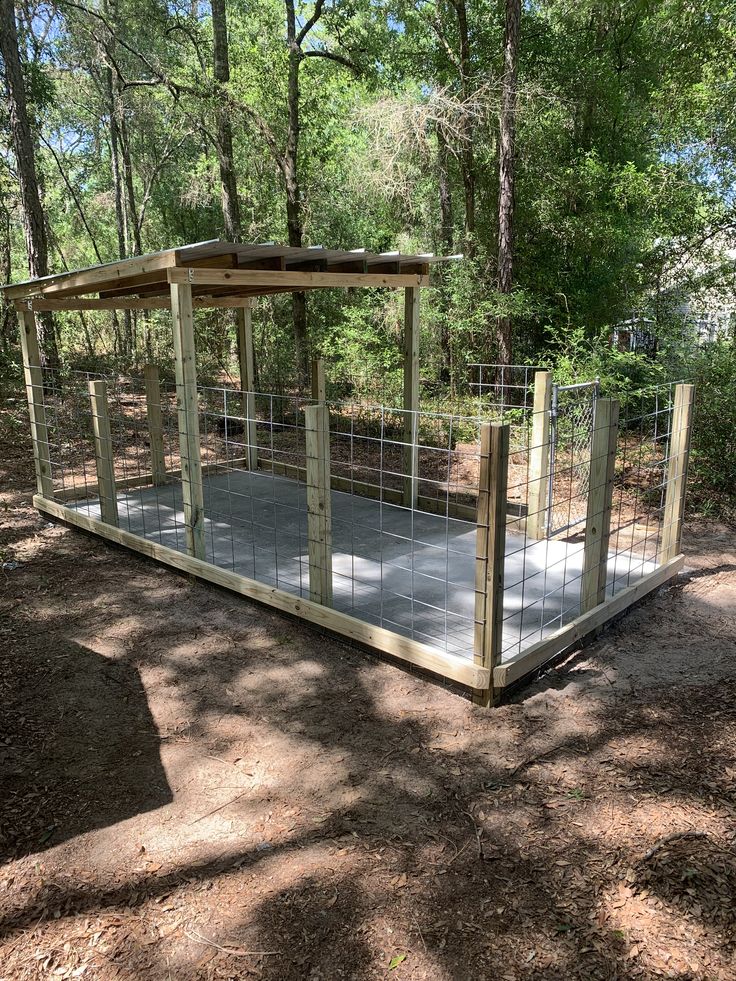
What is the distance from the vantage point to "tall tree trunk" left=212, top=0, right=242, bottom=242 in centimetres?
1155

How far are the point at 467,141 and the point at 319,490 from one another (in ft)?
31.4

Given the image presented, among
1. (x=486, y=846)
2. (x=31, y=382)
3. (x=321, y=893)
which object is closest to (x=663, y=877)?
(x=486, y=846)

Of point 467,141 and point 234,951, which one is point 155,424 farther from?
point 467,141

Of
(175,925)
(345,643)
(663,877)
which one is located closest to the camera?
(175,925)

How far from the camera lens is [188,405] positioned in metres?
4.94

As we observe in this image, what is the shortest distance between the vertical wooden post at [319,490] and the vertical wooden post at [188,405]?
1.23 meters

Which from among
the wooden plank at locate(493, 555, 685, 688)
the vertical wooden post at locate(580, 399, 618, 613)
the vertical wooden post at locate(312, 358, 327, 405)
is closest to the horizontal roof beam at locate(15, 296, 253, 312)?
the vertical wooden post at locate(312, 358, 327, 405)

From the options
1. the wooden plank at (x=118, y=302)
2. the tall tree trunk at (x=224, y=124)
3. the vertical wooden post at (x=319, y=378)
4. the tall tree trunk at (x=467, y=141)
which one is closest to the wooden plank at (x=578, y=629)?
the vertical wooden post at (x=319, y=378)

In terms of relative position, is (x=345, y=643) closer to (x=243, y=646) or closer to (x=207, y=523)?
(x=243, y=646)

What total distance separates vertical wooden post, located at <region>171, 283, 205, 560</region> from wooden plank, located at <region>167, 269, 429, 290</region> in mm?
96

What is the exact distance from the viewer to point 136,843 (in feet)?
8.52

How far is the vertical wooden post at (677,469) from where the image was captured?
4.74m

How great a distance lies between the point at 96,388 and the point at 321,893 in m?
4.64

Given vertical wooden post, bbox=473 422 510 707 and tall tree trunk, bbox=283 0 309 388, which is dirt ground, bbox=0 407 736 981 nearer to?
vertical wooden post, bbox=473 422 510 707
